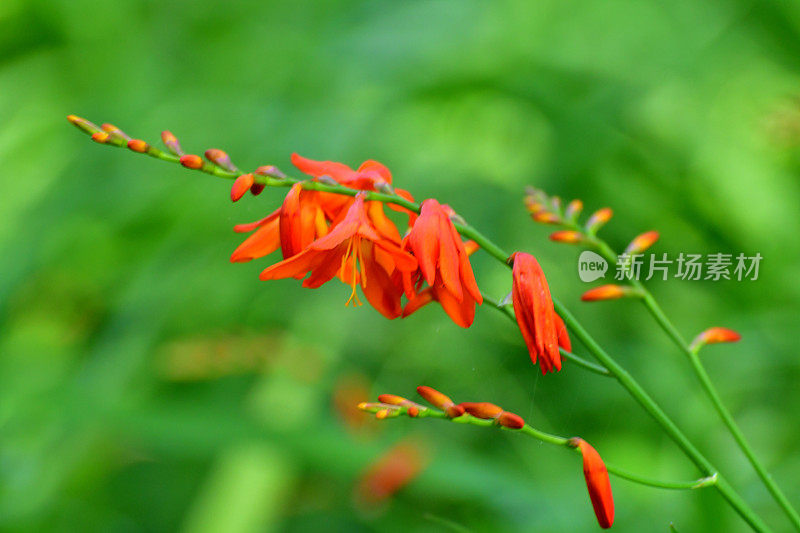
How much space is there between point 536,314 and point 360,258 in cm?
16

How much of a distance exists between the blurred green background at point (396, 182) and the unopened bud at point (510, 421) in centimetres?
92

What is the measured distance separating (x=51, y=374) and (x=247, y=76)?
0.83 metres

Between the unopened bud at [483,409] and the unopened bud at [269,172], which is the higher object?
the unopened bud at [269,172]

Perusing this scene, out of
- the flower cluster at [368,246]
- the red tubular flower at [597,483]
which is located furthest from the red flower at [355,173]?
the red tubular flower at [597,483]

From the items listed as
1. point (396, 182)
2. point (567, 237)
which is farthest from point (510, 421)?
point (396, 182)

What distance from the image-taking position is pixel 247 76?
191 cm

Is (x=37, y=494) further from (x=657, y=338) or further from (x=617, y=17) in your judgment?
(x=617, y=17)

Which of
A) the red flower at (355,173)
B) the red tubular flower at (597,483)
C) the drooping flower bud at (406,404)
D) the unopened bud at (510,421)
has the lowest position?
the red tubular flower at (597,483)

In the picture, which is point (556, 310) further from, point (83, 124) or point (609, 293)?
point (83, 124)

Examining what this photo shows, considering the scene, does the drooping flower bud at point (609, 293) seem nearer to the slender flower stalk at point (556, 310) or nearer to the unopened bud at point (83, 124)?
the slender flower stalk at point (556, 310)

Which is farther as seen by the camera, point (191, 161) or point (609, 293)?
point (609, 293)

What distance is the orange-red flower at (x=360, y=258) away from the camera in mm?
545

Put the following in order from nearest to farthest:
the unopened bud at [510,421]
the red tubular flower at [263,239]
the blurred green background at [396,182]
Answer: the unopened bud at [510,421] < the red tubular flower at [263,239] < the blurred green background at [396,182]

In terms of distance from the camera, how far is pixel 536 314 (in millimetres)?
525
